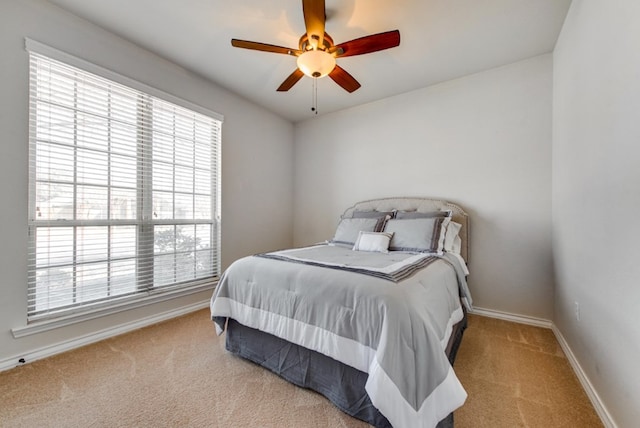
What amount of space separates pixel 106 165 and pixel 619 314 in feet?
11.9

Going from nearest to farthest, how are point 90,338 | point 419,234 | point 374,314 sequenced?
point 374,314, point 90,338, point 419,234

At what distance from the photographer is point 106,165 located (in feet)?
7.50

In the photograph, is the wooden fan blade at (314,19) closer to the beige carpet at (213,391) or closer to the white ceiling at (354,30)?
the white ceiling at (354,30)

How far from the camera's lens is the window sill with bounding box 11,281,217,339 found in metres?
1.89

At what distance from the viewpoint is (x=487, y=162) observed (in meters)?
2.82

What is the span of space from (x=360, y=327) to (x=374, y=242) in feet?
4.32

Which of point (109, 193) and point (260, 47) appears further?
point (109, 193)

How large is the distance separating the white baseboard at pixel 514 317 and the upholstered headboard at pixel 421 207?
61cm

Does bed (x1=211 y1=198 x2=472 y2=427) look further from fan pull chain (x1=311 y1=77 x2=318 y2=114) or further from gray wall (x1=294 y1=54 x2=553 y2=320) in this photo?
fan pull chain (x1=311 y1=77 x2=318 y2=114)

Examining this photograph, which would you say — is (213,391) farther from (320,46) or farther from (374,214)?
(320,46)

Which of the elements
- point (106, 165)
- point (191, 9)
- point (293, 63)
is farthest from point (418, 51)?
point (106, 165)

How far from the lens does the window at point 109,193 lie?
197 centimetres

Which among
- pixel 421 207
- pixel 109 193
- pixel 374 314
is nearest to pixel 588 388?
pixel 374 314

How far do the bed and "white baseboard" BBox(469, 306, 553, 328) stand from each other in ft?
2.82
